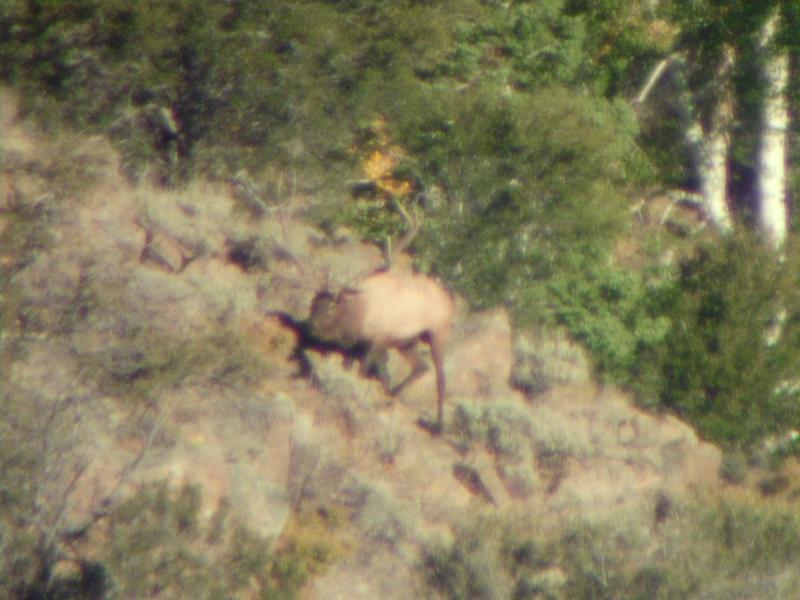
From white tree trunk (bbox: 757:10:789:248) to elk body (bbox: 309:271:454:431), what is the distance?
844cm

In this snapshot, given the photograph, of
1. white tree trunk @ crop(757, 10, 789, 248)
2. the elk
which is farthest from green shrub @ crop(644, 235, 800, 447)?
the elk

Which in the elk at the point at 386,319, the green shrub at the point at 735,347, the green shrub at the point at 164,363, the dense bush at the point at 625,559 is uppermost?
the dense bush at the point at 625,559

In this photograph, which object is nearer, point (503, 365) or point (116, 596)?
point (116, 596)

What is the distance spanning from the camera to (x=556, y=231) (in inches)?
717

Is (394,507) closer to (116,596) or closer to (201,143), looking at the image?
(116,596)

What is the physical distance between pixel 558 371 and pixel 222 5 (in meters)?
5.44

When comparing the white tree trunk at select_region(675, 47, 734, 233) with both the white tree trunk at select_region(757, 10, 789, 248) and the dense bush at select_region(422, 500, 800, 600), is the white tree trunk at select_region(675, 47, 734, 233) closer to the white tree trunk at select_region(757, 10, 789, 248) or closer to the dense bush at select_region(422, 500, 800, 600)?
the white tree trunk at select_region(757, 10, 789, 248)

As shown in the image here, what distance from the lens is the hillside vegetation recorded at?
1049 cm

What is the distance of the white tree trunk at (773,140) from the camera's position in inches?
822

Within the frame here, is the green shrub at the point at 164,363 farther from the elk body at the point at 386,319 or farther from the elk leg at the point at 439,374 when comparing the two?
the elk leg at the point at 439,374

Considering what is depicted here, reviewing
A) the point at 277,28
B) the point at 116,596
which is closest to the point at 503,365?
the point at 277,28

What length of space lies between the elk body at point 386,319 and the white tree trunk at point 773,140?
8.44m

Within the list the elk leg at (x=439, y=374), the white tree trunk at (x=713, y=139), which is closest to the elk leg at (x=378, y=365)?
the elk leg at (x=439, y=374)

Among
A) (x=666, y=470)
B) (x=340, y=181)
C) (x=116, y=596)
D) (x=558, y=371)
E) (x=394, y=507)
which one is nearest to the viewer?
(x=116, y=596)
